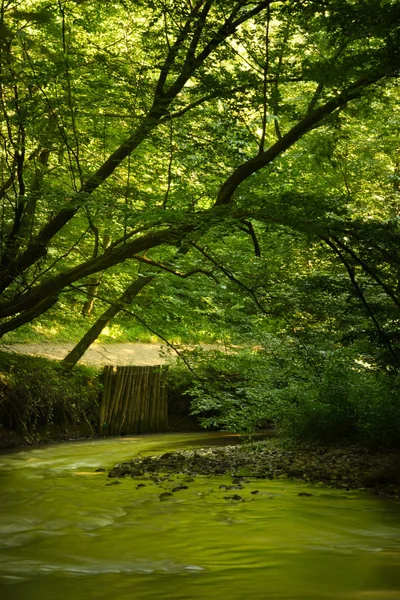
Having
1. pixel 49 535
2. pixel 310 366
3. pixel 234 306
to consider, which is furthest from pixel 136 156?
Result: pixel 49 535

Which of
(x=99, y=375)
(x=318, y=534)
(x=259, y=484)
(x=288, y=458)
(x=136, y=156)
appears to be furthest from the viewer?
(x=99, y=375)

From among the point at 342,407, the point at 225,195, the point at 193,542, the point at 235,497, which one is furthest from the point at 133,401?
the point at 193,542

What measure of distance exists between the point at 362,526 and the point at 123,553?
6.77 feet

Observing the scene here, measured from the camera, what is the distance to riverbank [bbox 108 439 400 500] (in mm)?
7172

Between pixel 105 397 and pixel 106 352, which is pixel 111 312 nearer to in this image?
pixel 105 397

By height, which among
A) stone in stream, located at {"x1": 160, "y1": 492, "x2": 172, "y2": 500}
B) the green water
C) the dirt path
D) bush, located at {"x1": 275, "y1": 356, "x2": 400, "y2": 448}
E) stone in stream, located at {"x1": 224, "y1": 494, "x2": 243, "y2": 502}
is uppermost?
the dirt path

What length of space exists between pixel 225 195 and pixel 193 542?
3.46 m

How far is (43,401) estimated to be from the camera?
11.3 m

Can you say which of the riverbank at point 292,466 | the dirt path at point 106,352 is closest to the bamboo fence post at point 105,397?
the dirt path at point 106,352

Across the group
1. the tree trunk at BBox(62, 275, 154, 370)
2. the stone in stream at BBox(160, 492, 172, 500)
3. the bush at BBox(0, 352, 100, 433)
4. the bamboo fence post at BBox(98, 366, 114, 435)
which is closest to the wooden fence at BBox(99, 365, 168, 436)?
the bamboo fence post at BBox(98, 366, 114, 435)

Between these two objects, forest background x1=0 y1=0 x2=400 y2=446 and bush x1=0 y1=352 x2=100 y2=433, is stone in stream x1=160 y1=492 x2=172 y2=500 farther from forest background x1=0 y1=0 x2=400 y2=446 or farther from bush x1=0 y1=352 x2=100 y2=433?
bush x1=0 y1=352 x2=100 y2=433

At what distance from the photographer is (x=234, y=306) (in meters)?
8.11

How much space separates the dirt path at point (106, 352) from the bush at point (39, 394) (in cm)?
174

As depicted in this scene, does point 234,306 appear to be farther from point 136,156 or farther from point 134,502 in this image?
point 134,502
